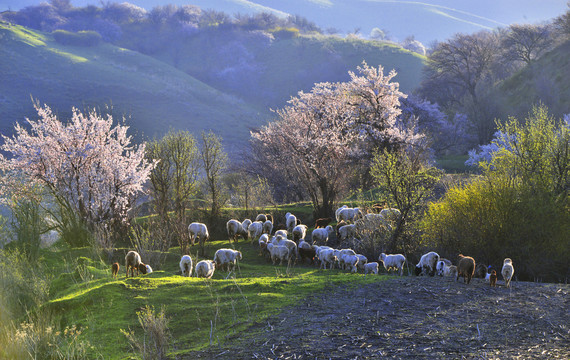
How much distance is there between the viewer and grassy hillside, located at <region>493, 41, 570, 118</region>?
163ft

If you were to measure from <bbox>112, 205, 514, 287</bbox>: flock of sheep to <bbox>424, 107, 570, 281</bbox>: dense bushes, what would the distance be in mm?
1279

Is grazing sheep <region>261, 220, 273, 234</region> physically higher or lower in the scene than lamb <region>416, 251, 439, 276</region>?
higher

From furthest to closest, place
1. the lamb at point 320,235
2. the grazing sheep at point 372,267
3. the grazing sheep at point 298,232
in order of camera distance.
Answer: the grazing sheep at point 298,232, the lamb at point 320,235, the grazing sheep at point 372,267

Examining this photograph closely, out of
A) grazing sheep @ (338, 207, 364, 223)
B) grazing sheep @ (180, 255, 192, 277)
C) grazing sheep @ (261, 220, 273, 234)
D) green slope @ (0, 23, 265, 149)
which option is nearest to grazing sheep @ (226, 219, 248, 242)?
grazing sheep @ (261, 220, 273, 234)

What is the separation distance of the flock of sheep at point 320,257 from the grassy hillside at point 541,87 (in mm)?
38157

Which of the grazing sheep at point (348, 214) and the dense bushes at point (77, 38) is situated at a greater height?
the dense bushes at point (77, 38)

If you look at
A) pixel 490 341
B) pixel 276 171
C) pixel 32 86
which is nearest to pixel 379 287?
pixel 490 341

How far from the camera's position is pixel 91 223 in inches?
686

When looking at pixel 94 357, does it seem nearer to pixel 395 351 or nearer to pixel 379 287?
pixel 395 351

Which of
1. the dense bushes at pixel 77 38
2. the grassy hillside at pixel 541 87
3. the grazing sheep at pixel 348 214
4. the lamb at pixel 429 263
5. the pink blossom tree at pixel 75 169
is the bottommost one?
the lamb at pixel 429 263

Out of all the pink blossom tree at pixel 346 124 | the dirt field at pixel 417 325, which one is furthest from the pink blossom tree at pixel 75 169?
the dirt field at pixel 417 325

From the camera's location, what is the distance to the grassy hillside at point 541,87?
163 ft

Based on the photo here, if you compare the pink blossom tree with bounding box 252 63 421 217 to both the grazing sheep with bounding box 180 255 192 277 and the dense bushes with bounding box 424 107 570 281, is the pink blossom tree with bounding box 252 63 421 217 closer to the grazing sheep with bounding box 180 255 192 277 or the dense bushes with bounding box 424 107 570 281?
the dense bushes with bounding box 424 107 570 281

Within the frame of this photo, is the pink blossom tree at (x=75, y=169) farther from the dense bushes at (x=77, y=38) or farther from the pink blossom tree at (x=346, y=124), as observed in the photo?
the dense bushes at (x=77, y=38)
